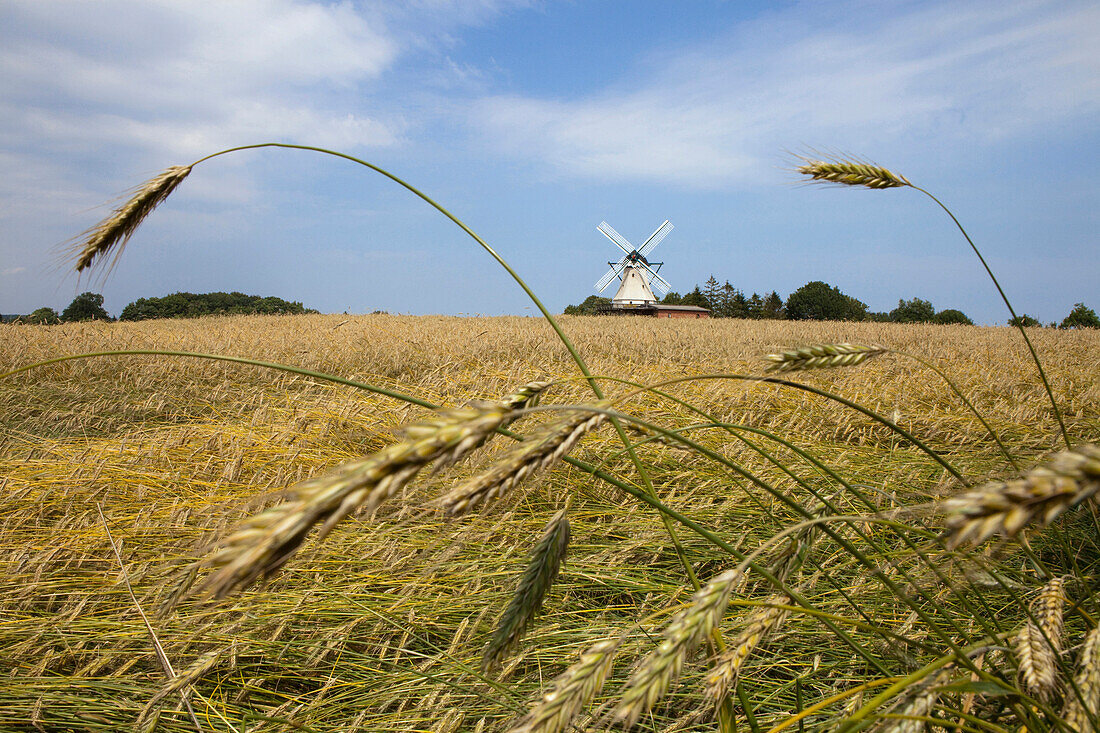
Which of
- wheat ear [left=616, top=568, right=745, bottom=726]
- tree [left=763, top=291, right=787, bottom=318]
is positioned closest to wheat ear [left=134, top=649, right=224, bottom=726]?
wheat ear [left=616, top=568, right=745, bottom=726]

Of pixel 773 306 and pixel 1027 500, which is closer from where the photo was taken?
pixel 1027 500

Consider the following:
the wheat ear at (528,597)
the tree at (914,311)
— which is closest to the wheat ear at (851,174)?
the wheat ear at (528,597)

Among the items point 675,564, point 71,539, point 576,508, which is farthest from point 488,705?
point 71,539

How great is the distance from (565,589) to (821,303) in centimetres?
5803

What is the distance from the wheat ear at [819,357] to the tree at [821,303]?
54865 mm

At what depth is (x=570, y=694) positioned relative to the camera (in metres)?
0.66

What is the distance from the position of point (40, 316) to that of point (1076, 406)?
14405mm

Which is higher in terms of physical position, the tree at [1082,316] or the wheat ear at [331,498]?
the tree at [1082,316]

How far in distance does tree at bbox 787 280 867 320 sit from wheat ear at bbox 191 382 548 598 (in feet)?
183

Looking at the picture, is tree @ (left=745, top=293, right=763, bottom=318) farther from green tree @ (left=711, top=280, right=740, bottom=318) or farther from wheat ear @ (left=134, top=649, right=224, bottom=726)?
wheat ear @ (left=134, top=649, right=224, bottom=726)

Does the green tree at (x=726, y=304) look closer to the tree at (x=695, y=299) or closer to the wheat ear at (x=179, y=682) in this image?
the tree at (x=695, y=299)

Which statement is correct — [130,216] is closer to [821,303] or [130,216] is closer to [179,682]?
[179,682]

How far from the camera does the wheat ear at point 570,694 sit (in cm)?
64

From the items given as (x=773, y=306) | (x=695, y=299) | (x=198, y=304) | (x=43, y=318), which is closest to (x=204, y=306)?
(x=198, y=304)
